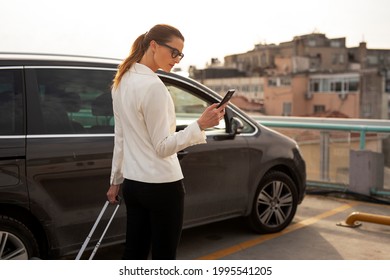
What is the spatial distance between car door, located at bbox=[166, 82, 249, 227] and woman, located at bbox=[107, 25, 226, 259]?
1.57m

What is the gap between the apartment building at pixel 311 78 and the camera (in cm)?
5931

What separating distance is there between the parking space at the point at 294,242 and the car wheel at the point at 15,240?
1.09 meters

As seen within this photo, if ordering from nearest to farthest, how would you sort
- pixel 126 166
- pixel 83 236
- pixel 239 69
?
pixel 126 166 < pixel 83 236 < pixel 239 69

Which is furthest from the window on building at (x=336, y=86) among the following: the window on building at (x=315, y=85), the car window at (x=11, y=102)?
the car window at (x=11, y=102)

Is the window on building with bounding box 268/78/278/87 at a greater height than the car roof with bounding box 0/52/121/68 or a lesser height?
greater

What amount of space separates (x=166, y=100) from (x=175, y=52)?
26 centimetres

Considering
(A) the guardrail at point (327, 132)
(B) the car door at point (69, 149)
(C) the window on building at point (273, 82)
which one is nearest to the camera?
(B) the car door at point (69, 149)

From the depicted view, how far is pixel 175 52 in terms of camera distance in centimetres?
251

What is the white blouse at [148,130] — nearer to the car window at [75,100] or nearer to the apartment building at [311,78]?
the car window at [75,100]

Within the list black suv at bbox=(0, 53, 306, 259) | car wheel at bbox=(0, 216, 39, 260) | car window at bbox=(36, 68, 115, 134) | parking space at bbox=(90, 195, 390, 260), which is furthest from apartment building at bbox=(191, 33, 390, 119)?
car wheel at bbox=(0, 216, 39, 260)

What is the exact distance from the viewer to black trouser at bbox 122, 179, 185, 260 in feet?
8.21

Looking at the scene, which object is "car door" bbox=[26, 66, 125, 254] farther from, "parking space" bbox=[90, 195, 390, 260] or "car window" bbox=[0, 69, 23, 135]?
"parking space" bbox=[90, 195, 390, 260]
